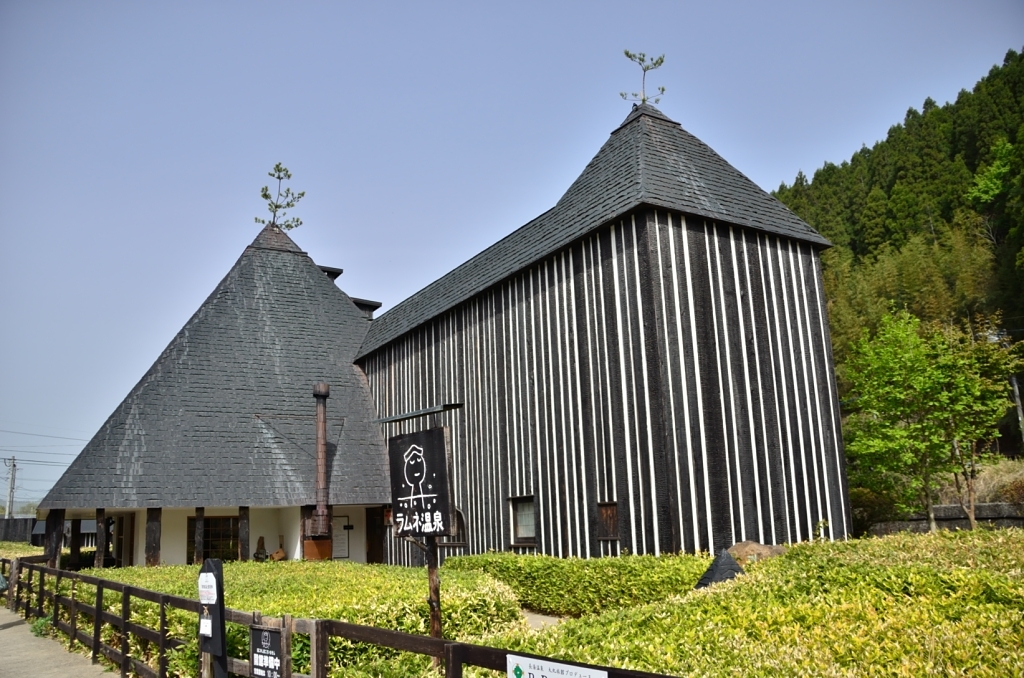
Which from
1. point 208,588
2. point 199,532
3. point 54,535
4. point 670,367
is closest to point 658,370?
point 670,367

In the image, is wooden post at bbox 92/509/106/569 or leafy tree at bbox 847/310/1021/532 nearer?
wooden post at bbox 92/509/106/569

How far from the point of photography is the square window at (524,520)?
1486cm

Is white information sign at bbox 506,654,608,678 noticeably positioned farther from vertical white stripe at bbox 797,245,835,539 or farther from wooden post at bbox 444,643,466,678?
vertical white stripe at bbox 797,245,835,539

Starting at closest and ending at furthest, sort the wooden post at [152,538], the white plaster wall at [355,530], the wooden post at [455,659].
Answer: the wooden post at [455,659]
the wooden post at [152,538]
the white plaster wall at [355,530]

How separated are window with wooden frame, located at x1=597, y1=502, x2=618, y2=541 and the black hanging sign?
619cm

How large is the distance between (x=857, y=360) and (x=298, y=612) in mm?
17106

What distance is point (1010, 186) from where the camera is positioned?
119ft

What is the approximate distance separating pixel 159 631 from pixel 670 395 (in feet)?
24.4

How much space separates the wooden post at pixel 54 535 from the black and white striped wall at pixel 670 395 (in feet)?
31.3

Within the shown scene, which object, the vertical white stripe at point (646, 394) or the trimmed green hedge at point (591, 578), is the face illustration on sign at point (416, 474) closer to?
the trimmed green hedge at point (591, 578)

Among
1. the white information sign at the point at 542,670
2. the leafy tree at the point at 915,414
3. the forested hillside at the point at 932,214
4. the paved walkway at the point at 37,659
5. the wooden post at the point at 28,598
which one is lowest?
the paved walkway at the point at 37,659

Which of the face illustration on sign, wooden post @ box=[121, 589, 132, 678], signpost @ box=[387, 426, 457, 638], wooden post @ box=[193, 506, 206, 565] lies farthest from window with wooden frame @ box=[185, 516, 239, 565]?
the face illustration on sign

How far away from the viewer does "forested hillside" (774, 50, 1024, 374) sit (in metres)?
33.8

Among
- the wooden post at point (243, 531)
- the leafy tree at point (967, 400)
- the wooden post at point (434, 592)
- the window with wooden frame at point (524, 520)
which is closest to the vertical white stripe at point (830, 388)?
the window with wooden frame at point (524, 520)
